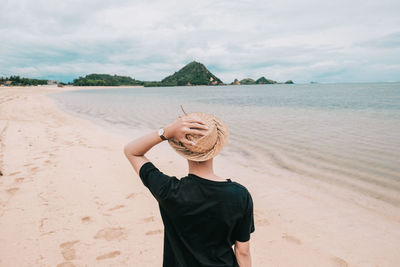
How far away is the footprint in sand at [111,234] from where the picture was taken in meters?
3.24

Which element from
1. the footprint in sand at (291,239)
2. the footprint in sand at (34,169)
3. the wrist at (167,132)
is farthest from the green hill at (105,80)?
the wrist at (167,132)

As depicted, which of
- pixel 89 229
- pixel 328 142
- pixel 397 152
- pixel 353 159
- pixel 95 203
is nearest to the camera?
pixel 89 229

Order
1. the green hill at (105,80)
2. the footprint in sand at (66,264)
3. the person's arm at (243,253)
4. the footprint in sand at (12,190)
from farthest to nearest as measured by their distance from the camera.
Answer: the green hill at (105,80)
the footprint in sand at (12,190)
the footprint in sand at (66,264)
the person's arm at (243,253)

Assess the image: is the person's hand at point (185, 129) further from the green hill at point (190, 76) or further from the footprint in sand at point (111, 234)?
the green hill at point (190, 76)

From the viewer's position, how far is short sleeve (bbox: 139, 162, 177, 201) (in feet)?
4.30

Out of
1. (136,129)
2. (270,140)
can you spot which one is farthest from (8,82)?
(270,140)

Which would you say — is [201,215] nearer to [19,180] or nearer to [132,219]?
[132,219]

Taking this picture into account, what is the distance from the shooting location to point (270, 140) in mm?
9359

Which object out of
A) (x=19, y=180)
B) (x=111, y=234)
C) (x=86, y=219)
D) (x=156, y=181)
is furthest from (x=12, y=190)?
(x=156, y=181)

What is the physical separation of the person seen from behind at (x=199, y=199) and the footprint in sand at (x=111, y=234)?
2078 millimetres

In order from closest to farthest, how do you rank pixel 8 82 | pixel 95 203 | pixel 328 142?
pixel 95 203 → pixel 328 142 → pixel 8 82

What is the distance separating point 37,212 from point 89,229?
1006mm

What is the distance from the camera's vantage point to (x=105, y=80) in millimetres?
161250

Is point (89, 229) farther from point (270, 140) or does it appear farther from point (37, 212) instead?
→ point (270, 140)
